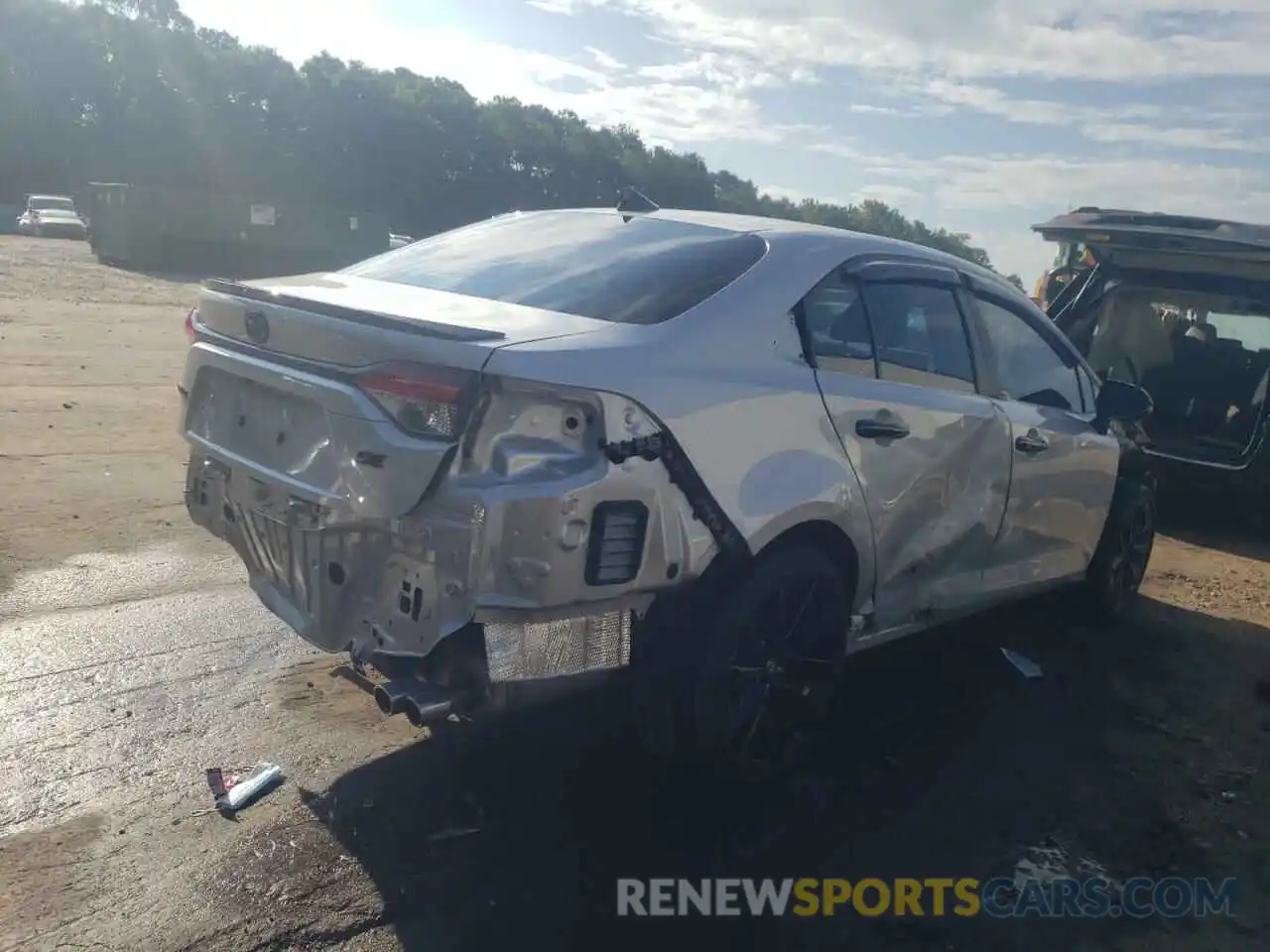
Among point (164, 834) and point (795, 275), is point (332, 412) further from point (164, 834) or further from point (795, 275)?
point (795, 275)

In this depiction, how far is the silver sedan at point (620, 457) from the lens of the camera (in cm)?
324

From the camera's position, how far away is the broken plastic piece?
5.55m

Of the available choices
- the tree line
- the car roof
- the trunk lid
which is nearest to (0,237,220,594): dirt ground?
the trunk lid

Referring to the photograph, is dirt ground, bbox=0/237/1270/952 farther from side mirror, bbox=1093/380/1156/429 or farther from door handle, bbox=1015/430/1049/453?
side mirror, bbox=1093/380/1156/429

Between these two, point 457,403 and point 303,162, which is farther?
point 303,162

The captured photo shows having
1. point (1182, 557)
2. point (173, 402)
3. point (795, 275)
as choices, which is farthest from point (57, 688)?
point (1182, 557)

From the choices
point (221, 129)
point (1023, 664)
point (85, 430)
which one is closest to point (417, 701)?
point (1023, 664)

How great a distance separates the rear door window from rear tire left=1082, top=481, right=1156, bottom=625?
6.17 feet

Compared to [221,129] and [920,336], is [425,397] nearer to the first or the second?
[920,336]

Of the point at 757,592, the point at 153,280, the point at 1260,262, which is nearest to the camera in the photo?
the point at 757,592

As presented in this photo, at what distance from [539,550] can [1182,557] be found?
21.1 feet

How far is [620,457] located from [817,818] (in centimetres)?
151

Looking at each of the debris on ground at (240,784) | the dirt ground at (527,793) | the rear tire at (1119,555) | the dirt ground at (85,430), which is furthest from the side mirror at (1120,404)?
the dirt ground at (85,430)

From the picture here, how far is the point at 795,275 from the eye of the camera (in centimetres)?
416
